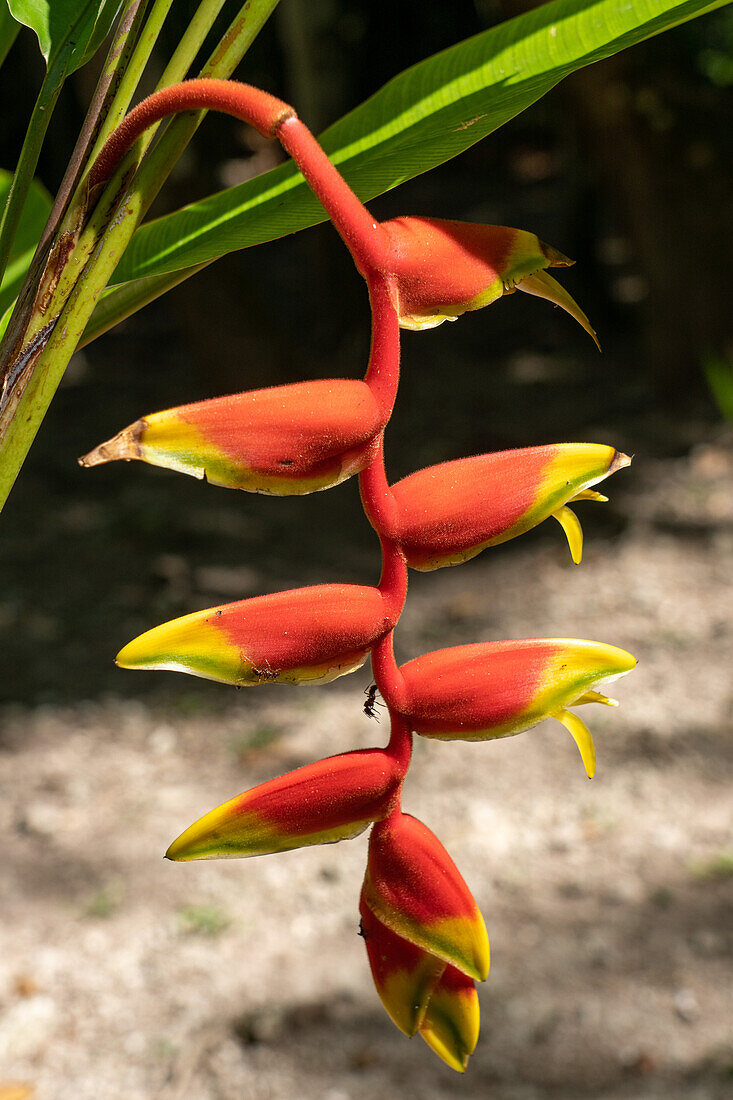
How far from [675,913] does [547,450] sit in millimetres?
1232

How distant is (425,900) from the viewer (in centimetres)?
29

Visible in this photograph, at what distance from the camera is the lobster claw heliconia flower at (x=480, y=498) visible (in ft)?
0.92

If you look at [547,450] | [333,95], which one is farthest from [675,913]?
[333,95]

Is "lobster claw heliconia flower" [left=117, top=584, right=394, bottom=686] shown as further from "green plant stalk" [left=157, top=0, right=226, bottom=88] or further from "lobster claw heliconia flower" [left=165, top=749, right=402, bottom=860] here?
Answer: "green plant stalk" [left=157, top=0, right=226, bottom=88]

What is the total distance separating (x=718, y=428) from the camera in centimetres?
249

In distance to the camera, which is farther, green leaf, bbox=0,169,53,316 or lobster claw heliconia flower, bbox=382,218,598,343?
green leaf, bbox=0,169,53,316

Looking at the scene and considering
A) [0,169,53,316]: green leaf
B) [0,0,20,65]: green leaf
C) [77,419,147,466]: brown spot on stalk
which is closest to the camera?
[77,419,147,466]: brown spot on stalk

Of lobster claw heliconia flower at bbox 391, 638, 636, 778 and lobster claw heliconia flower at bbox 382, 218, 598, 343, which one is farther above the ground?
lobster claw heliconia flower at bbox 382, 218, 598, 343

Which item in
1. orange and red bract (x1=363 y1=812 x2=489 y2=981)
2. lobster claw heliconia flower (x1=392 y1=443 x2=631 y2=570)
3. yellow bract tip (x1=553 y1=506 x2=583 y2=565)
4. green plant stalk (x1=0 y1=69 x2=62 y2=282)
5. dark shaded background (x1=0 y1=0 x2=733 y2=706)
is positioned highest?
green plant stalk (x1=0 y1=69 x2=62 y2=282)

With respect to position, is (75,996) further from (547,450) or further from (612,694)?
(547,450)

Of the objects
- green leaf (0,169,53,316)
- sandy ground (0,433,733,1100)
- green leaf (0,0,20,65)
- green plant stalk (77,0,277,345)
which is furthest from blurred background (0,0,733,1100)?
green plant stalk (77,0,277,345)

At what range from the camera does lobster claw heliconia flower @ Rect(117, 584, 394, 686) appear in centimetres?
28

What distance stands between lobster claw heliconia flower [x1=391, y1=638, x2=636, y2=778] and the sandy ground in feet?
3.28

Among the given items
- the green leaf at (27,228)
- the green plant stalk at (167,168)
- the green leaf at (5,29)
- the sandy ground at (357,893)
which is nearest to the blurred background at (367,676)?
the sandy ground at (357,893)
